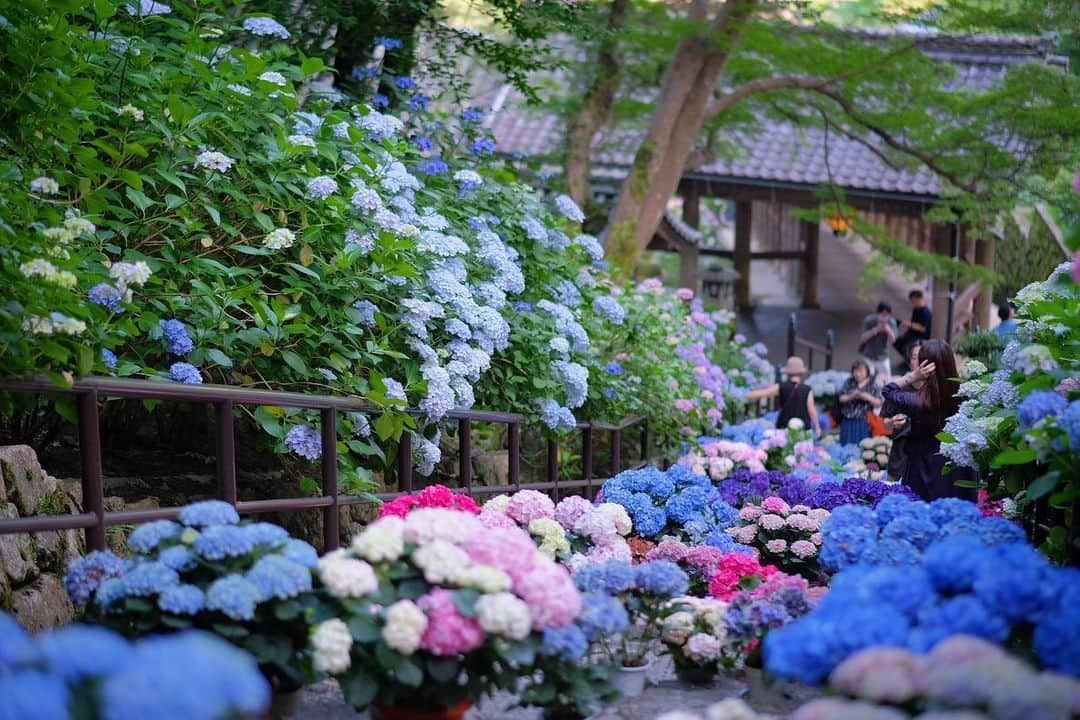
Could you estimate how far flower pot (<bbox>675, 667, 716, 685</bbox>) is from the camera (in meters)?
3.51

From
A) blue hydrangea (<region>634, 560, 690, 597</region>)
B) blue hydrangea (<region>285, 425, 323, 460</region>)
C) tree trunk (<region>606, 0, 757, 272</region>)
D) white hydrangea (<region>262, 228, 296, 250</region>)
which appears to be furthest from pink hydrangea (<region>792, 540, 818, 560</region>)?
tree trunk (<region>606, 0, 757, 272</region>)

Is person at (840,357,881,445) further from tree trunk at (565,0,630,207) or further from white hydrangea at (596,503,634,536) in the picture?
white hydrangea at (596,503,634,536)

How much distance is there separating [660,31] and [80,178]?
7877mm

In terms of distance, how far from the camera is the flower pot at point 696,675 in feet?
11.5

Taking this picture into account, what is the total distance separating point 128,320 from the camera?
3920 mm

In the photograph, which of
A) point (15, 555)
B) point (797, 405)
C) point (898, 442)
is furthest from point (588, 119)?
point (15, 555)

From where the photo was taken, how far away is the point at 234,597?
2.65m

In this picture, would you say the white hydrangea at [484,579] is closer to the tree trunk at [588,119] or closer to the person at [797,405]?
the person at [797,405]

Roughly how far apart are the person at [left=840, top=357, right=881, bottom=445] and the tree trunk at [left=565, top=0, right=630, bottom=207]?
294 cm

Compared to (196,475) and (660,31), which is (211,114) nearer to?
(196,475)

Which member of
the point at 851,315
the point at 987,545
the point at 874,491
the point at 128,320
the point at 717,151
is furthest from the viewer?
the point at 851,315

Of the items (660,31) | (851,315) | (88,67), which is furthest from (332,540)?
(851,315)

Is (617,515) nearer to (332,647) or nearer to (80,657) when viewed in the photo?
(332,647)

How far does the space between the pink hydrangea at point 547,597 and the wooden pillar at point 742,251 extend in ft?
52.1
